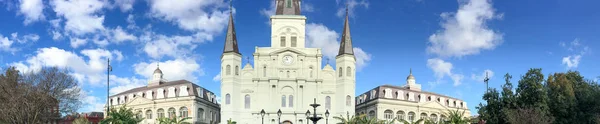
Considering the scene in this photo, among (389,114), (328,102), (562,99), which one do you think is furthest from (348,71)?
(562,99)

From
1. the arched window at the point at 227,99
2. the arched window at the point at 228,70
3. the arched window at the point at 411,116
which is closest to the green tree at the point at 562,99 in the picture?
the arched window at the point at 411,116

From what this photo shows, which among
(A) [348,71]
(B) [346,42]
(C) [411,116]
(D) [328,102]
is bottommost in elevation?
(C) [411,116]

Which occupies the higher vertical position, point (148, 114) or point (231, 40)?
point (231, 40)

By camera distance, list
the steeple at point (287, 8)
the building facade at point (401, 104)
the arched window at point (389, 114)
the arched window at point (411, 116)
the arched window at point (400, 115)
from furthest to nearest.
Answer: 1. the arched window at point (411, 116)
2. the arched window at point (400, 115)
3. the arched window at point (389, 114)
4. the building facade at point (401, 104)
5. the steeple at point (287, 8)

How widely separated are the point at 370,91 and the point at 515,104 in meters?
32.0

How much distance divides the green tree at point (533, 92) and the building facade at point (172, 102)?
40.8 m

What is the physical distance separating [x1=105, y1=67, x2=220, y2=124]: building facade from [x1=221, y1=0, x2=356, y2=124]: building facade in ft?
24.5

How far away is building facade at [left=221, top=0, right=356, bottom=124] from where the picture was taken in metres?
72.5

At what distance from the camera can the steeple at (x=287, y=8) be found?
77125 mm

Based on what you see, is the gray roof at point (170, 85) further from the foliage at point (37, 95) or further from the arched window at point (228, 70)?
the foliage at point (37, 95)

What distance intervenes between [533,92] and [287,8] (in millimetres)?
34083

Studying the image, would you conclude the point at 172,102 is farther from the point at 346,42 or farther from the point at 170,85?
the point at 346,42

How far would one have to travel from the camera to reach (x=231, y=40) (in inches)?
2926

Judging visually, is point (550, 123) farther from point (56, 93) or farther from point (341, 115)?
point (56, 93)
